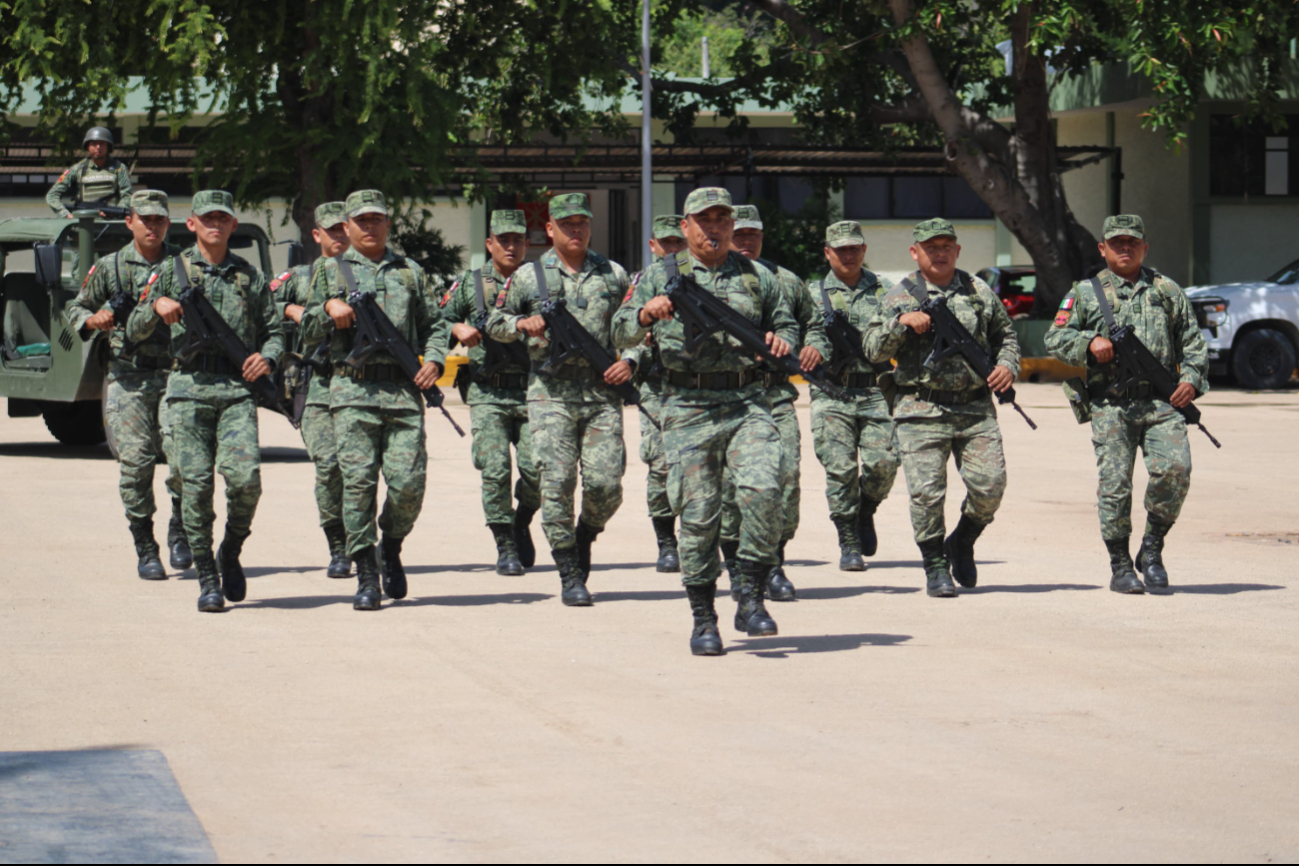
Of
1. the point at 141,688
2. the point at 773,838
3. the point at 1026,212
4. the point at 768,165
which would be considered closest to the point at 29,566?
the point at 141,688

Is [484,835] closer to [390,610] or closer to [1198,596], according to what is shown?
[390,610]

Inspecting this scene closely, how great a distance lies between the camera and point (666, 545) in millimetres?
11109

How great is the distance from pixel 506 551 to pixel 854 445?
2.09 metres

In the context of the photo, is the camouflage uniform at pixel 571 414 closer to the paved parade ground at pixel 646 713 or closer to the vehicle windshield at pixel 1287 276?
the paved parade ground at pixel 646 713

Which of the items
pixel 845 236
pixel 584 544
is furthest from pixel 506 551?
pixel 845 236

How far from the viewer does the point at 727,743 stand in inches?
256

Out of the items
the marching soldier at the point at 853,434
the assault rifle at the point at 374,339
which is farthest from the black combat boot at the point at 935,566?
the assault rifle at the point at 374,339

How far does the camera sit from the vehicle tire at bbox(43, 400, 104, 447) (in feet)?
62.8

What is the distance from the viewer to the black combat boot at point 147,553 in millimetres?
10664

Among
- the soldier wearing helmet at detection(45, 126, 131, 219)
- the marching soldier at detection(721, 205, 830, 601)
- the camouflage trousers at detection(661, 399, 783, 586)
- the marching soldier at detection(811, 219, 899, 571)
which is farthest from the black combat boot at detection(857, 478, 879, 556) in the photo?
the soldier wearing helmet at detection(45, 126, 131, 219)

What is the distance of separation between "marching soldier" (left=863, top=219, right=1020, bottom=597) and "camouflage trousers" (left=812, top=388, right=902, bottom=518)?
91 cm

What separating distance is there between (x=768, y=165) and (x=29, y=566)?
27963 mm

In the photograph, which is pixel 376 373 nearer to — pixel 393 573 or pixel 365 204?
pixel 365 204

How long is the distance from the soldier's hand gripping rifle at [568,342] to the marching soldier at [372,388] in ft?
1.76
